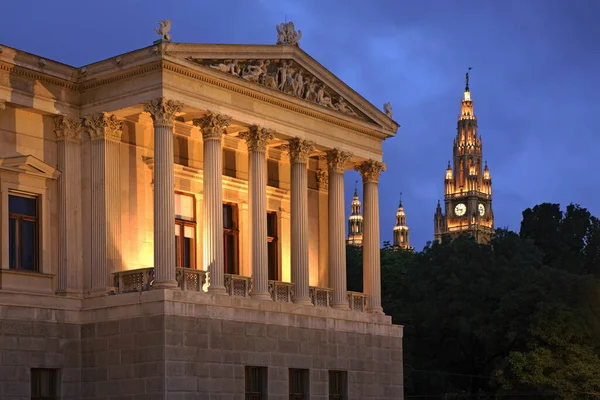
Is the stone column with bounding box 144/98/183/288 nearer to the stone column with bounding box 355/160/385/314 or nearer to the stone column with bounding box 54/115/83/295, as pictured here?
the stone column with bounding box 54/115/83/295

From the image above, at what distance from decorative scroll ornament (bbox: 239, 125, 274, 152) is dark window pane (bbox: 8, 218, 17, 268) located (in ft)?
28.2

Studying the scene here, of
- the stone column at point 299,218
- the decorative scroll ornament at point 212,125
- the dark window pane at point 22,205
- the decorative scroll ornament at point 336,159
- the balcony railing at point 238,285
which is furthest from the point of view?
the decorative scroll ornament at point 336,159

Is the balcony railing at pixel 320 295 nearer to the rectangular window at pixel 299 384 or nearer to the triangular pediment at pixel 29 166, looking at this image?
the rectangular window at pixel 299 384

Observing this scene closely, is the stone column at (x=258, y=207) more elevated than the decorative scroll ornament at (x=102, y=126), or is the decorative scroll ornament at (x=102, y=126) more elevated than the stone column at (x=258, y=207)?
the decorative scroll ornament at (x=102, y=126)

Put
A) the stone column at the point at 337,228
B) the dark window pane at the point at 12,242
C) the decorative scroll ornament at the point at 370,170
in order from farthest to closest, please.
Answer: the decorative scroll ornament at the point at 370,170 → the stone column at the point at 337,228 → the dark window pane at the point at 12,242

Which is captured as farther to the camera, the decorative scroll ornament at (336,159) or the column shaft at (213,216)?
the decorative scroll ornament at (336,159)

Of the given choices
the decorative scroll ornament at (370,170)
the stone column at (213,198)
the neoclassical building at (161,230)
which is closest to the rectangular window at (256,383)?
the neoclassical building at (161,230)

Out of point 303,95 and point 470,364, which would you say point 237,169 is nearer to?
point 303,95

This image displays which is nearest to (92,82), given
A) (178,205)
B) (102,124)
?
(102,124)

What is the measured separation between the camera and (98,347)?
38938 millimetres

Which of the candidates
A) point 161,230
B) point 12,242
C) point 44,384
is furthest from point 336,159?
point 44,384

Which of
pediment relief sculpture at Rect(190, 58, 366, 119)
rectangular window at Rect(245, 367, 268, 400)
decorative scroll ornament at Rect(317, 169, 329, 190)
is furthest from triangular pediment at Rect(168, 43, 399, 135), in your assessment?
rectangular window at Rect(245, 367, 268, 400)

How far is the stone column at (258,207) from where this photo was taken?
41656mm

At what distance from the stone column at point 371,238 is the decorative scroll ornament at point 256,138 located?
6.65 meters
